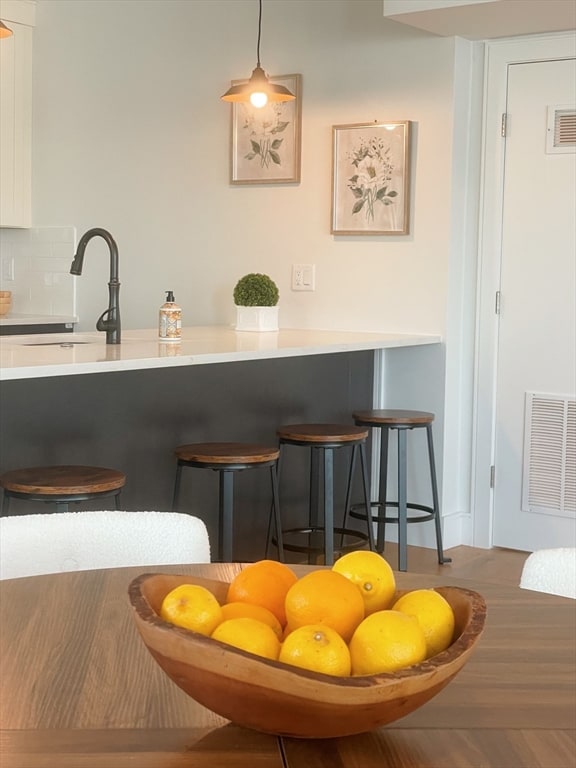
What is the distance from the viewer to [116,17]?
5566 millimetres

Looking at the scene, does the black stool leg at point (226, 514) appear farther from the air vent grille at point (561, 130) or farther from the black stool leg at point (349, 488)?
the air vent grille at point (561, 130)

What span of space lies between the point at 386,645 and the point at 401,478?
339 cm

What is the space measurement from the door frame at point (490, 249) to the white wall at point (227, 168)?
60mm

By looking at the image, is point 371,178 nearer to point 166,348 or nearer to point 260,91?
point 260,91

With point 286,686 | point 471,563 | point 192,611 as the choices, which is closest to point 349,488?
point 471,563

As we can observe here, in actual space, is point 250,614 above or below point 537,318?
below

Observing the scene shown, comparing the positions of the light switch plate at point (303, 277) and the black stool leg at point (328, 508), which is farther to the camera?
the light switch plate at point (303, 277)

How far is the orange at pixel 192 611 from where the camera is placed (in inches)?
42.1

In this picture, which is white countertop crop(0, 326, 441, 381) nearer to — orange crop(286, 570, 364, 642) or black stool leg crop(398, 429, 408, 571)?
black stool leg crop(398, 429, 408, 571)

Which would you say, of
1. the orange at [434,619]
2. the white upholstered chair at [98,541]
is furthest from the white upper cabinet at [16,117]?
the orange at [434,619]

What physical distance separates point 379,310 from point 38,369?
2243mm

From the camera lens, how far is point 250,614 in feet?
3.67

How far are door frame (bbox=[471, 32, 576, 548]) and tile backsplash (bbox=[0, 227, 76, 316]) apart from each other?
223 centimetres

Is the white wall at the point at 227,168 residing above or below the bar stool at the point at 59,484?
above
